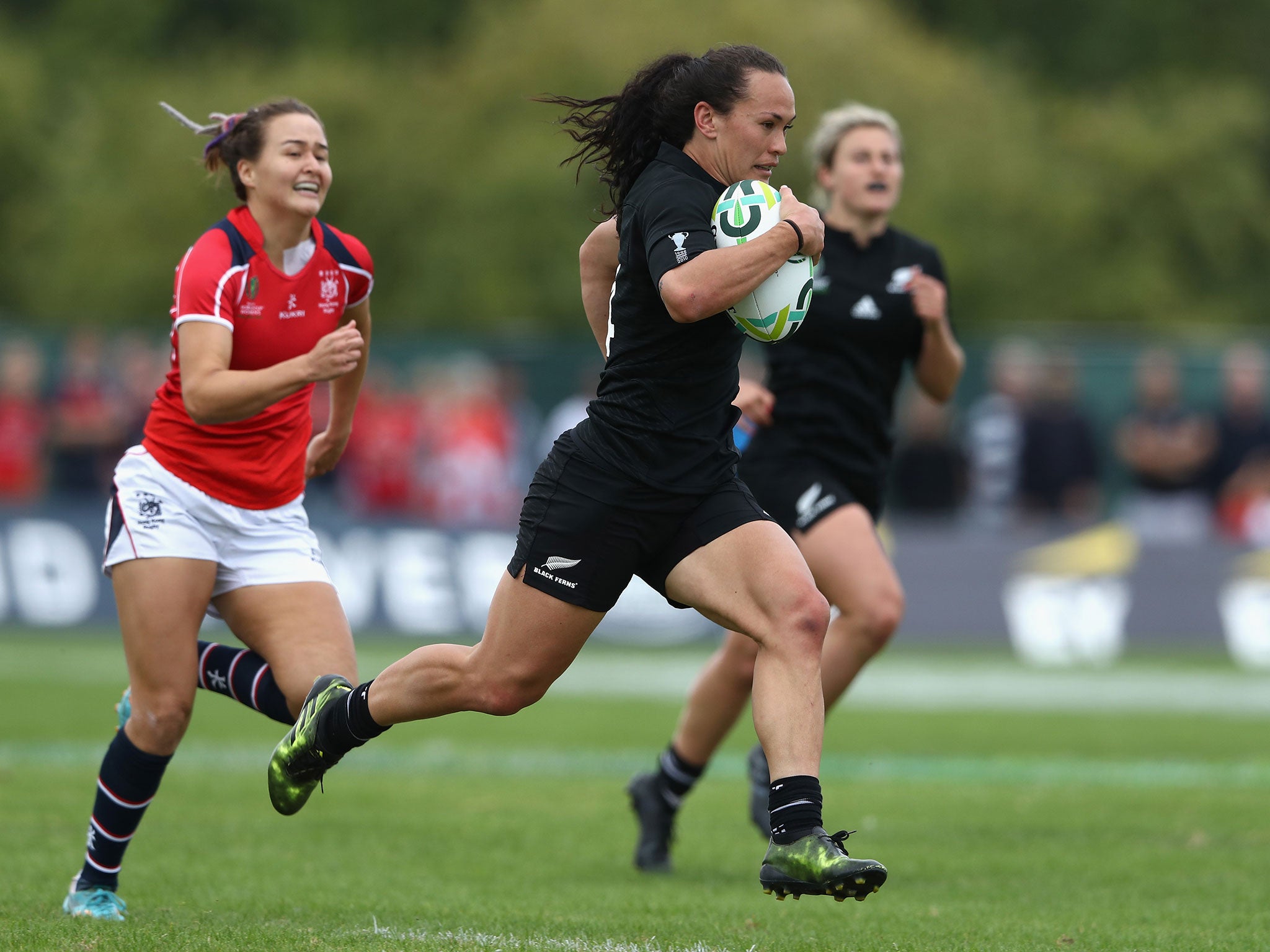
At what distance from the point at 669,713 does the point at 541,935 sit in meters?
7.15

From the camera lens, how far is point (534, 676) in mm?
5137

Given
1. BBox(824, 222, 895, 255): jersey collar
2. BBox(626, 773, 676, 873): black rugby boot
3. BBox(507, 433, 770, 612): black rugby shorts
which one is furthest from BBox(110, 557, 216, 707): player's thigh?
BBox(824, 222, 895, 255): jersey collar

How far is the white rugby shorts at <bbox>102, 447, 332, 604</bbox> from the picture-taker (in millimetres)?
5664

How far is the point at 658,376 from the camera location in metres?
5.07

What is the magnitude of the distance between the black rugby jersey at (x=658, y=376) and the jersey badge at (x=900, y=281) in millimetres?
2369

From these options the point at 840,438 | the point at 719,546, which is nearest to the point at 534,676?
the point at 719,546

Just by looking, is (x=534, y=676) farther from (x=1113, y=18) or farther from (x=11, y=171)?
(x=1113, y=18)

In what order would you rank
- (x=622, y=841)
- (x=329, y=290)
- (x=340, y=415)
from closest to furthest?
(x=329, y=290), (x=340, y=415), (x=622, y=841)

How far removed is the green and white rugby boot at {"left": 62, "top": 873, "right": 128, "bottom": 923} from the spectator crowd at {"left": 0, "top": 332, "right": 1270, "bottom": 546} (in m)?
10.3

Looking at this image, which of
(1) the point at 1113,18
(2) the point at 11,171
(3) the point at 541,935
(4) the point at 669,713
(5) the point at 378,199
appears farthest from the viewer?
(1) the point at 1113,18

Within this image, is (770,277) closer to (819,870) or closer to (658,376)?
(658,376)

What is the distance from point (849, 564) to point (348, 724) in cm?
239

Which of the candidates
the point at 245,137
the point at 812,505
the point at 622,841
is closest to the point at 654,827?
the point at 622,841

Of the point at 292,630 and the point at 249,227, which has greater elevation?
the point at 249,227
